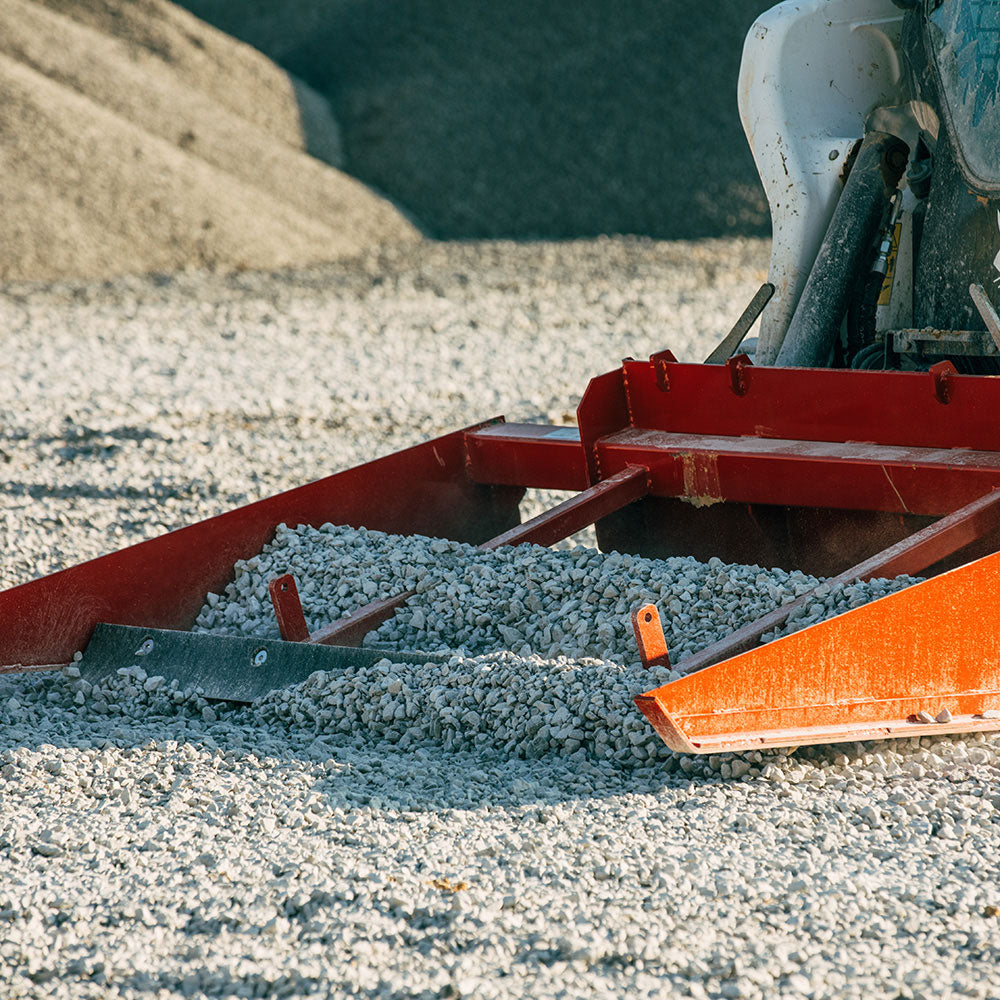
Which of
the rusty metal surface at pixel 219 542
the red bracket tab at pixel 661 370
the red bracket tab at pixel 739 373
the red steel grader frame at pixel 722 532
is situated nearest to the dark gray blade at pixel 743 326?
the red steel grader frame at pixel 722 532

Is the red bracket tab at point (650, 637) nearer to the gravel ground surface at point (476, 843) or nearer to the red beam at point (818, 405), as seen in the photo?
the gravel ground surface at point (476, 843)

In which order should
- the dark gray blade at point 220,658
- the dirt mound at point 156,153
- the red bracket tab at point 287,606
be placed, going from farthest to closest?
Answer: the dirt mound at point 156,153 < the red bracket tab at point 287,606 < the dark gray blade at point 220,658

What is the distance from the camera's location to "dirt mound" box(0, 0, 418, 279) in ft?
48.0

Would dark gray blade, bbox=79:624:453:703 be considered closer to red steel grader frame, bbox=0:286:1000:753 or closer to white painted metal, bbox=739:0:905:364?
red steel grader frame, bbox=0:286:1000:753

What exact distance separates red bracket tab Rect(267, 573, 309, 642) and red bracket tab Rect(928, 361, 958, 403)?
1.89m

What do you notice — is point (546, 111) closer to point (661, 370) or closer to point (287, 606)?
point (661, 370)

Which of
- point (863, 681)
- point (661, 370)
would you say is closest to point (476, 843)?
point (863, 681)

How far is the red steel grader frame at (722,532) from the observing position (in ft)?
10.7

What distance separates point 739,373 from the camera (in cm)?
451

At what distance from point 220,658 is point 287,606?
0.75 feet

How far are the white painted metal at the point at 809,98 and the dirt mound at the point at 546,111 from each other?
11.6 metres

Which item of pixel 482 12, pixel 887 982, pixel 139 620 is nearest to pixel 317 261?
pixel 482 12

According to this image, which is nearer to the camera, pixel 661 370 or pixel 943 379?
pixel 943 379

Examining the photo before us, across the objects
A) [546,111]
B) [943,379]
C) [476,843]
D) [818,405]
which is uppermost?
[546,111]
